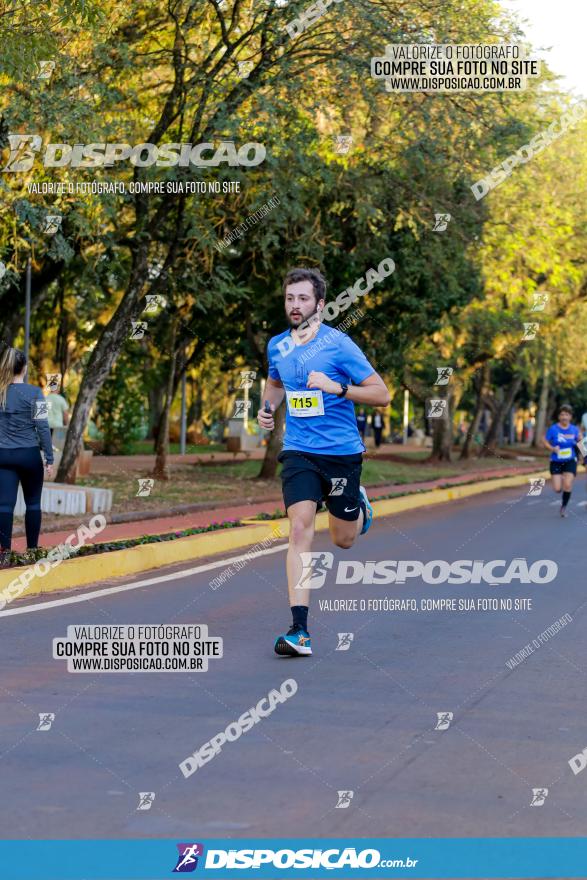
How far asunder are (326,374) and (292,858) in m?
3.92

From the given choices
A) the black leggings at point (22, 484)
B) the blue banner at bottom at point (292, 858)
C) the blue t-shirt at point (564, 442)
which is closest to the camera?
the blue banner at bottom at point (292, 858)

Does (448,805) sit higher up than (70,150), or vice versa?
(70,150)

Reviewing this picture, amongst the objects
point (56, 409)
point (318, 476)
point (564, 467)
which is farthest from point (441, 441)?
point (318, 476)

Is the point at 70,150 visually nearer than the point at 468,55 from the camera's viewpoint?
Yes

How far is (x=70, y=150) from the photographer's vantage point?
17.0 m

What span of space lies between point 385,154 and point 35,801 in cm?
1898

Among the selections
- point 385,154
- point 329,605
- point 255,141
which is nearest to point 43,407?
point 329,605

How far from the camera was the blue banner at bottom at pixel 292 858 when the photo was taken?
4.41 meters

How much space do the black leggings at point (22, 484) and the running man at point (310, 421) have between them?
13.6 feet

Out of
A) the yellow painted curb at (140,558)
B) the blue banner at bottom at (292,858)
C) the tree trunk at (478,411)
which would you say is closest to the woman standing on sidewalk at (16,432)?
the yellow painted curb at (140,558)

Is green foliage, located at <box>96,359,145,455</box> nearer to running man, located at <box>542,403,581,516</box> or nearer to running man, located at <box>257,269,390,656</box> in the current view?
running man, located at <box>542,403,581,516</box>

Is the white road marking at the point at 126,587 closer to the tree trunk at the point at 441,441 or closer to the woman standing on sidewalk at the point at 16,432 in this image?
the woman standing on sidewalk at the point at 16,432

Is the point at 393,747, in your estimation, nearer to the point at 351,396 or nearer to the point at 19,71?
the point at 351,396

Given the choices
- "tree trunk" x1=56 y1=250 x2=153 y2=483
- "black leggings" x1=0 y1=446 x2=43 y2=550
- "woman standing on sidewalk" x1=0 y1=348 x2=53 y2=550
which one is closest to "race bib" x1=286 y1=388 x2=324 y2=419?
"woman standing on sidewalk" x1=0 y1=348 x2=53 y2=550
